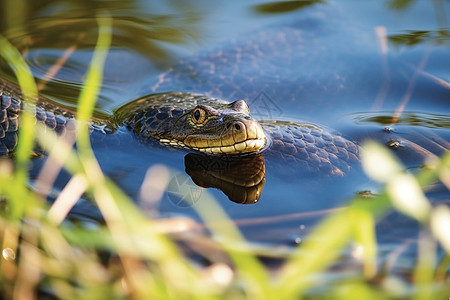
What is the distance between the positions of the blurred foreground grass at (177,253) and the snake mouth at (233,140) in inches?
32.3

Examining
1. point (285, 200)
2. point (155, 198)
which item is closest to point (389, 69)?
point (285, 200)

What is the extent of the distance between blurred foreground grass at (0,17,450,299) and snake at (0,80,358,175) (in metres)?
0.92

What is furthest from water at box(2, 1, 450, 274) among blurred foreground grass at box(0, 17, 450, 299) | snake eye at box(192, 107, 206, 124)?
blurred foreground grass at box(0, 17, 450, 299)

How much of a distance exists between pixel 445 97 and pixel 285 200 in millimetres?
2060

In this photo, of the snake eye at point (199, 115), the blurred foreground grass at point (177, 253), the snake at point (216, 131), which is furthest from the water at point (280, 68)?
the blurred foreground grass at point (177, 253)

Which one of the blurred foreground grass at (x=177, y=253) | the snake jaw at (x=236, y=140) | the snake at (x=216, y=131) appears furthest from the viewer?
the snake at (x=216, y=131)

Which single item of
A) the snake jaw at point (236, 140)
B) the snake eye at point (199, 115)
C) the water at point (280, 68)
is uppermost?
the water at point (280, 68)

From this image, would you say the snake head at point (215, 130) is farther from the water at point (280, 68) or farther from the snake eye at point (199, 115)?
the water at point (280, 68)

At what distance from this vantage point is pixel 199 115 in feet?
12.7

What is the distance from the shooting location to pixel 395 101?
4613mm

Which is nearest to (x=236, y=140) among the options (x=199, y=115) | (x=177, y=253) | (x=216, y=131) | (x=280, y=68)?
(x=216, y=131)

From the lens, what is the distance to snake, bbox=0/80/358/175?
3705 millimetres

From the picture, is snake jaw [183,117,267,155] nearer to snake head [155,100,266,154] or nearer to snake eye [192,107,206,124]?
snake head [155,100,266,154]

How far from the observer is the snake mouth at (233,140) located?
359cm
